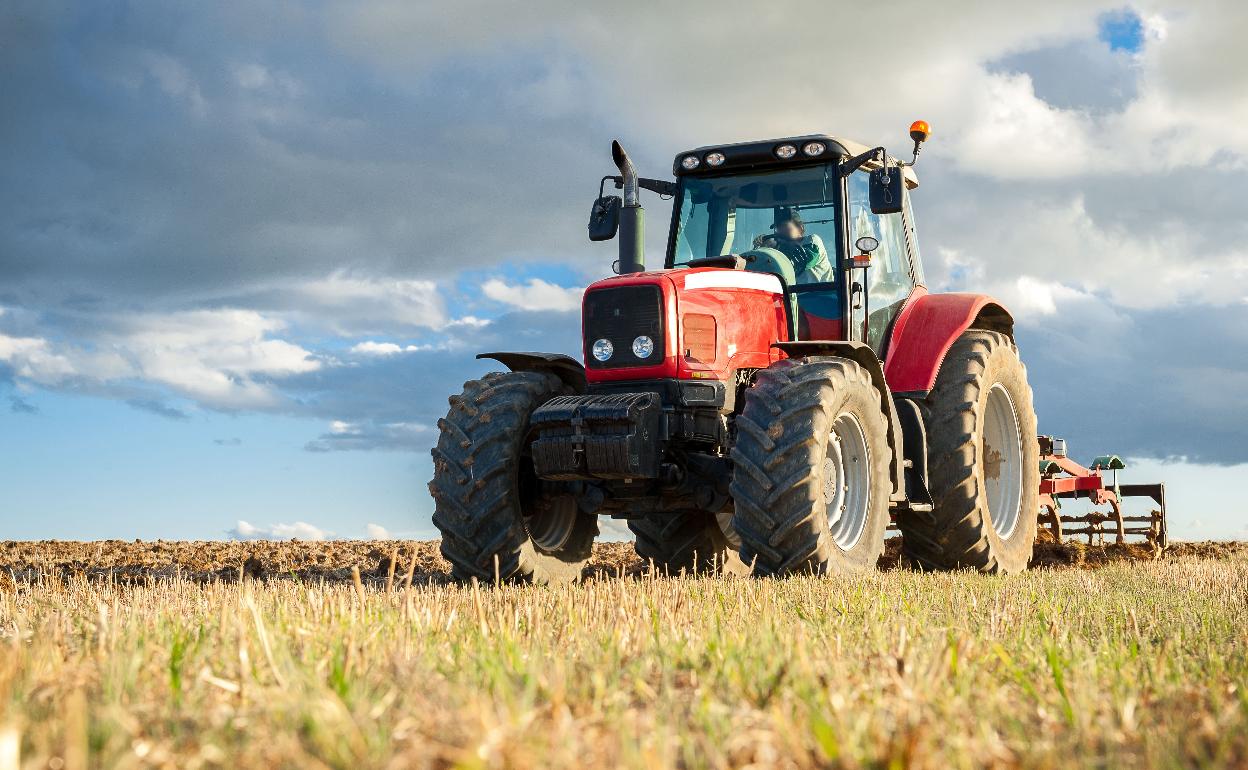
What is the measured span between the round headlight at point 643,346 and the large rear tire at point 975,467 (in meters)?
2.55

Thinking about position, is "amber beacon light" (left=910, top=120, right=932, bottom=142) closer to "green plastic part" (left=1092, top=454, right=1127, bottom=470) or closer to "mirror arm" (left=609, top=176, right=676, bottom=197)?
"mirror arm" (left=609, top=176, right=676, bottom=197)

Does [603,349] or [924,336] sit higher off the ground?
[924,336]

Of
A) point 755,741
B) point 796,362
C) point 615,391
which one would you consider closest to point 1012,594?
point 796,362

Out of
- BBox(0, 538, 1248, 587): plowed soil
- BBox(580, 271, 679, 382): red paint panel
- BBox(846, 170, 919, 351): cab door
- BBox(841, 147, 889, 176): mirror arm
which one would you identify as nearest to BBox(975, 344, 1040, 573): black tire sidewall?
BBox(846, 170, 919, 351): cab door

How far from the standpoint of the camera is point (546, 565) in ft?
28.3

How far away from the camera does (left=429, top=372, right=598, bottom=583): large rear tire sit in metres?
8.13

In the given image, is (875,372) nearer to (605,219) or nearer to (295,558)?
(605,219)

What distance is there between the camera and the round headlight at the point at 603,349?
8.40 m

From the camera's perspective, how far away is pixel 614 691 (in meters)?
2.90

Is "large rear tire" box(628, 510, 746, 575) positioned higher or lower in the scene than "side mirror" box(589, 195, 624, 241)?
lower

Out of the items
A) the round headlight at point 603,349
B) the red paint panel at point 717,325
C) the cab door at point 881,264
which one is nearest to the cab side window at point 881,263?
the cab door at point 881,264

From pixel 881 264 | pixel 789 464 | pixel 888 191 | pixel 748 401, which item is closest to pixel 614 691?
pixel 789 464

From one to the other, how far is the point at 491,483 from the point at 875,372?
2.75 m

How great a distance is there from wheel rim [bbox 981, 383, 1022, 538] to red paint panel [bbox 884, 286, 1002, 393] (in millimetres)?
1318
